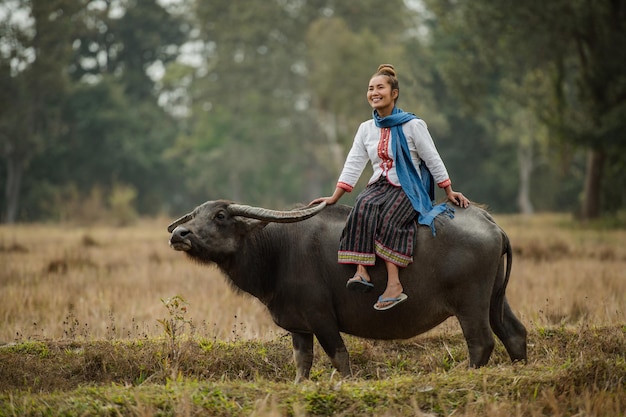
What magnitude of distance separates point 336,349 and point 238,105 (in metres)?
39.4

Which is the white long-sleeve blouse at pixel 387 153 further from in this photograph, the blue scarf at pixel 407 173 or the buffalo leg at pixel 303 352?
the buffalo leg at pixel 303 352

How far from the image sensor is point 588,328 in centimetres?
636

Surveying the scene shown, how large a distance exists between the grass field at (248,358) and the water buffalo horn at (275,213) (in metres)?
0.70

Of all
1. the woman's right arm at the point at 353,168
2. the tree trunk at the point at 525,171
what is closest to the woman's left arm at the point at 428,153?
the woman's right arm at the point at 353,168

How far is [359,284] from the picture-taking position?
504 centimetres

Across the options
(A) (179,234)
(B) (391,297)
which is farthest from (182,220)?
(B) (391,297)

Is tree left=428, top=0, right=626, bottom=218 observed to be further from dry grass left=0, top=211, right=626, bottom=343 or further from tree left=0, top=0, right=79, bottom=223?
tree left=0, top=0, right=79, bottom=223

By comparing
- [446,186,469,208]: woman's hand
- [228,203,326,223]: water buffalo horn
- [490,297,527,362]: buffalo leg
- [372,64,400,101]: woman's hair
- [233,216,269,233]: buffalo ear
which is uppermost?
[372,64,400,101]: woman's hair

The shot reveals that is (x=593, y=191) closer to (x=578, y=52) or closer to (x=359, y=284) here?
(x=578, y=52)

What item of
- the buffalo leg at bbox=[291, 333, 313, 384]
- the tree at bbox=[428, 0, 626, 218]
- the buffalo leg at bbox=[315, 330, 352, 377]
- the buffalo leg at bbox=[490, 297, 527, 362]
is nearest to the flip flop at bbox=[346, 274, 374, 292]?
the buffalo leg at bbox=[315, 330, 352, 377]

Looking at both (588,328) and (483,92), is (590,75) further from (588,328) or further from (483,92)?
(588,328)

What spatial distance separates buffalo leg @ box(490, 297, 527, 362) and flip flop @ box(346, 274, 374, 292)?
3.46 ft

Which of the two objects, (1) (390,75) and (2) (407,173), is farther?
(1) (390,75)

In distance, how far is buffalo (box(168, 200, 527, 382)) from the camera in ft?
16.9
